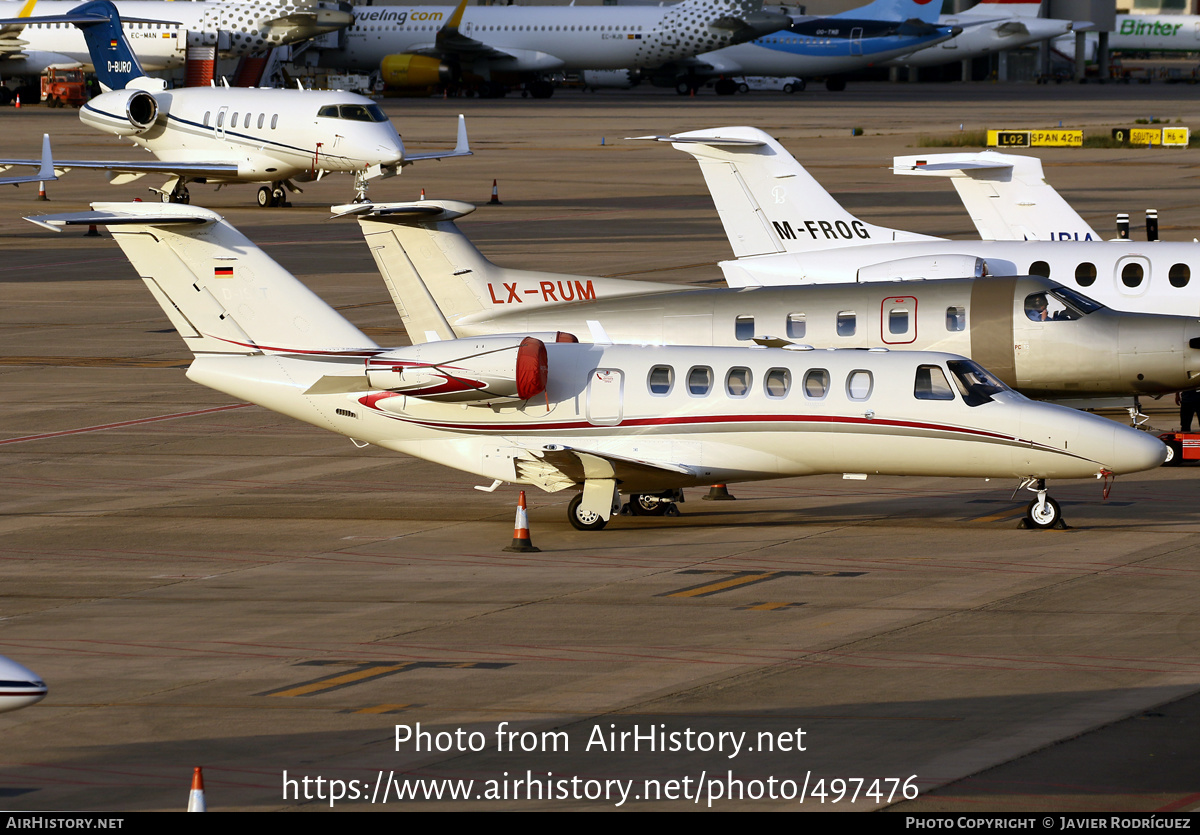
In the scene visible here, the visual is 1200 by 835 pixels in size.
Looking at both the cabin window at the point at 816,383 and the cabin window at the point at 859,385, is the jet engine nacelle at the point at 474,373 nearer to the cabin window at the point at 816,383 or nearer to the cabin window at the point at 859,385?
the cabin window at the point at 816,383

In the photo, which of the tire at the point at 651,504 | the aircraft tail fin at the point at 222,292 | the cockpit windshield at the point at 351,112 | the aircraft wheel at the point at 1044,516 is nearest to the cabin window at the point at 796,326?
the tire at the point at 651,504

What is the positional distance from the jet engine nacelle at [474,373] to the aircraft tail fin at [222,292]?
1.21 meters

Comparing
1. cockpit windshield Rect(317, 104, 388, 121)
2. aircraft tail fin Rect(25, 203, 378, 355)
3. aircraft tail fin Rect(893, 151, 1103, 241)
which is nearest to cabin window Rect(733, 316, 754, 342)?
aircraft tail fin Rect(25, 203, 378, 355)

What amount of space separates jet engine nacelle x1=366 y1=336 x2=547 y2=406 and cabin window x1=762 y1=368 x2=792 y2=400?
276cm

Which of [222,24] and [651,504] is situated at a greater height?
[222,24]

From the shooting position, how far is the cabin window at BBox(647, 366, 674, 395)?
22.1 metres

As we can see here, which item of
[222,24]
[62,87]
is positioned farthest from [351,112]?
[62,87]

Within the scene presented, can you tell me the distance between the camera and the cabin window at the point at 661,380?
2208 centimetres

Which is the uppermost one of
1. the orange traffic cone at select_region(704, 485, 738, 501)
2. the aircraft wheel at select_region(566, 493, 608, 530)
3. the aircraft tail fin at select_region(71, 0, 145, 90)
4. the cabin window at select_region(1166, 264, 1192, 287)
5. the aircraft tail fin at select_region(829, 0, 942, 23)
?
the aircraft tail fin at select_region(71, 0, 145, 90)

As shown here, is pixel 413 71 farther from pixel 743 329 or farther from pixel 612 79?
pixel 743 329

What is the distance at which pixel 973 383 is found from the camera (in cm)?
2178

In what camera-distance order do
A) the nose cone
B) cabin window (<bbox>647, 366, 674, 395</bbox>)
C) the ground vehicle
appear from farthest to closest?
the ground vehicle, cabin window (<bbox>647, 366, 674, 395</bbox>), the nose cone

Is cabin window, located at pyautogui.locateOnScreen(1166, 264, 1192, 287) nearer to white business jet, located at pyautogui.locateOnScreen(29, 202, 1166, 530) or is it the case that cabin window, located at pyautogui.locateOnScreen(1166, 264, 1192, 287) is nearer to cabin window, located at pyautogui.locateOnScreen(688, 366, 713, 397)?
white business jet, located at pyautogui.locateOnScreen(29, 202, 1166, 530)

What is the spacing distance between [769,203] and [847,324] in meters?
7.71
